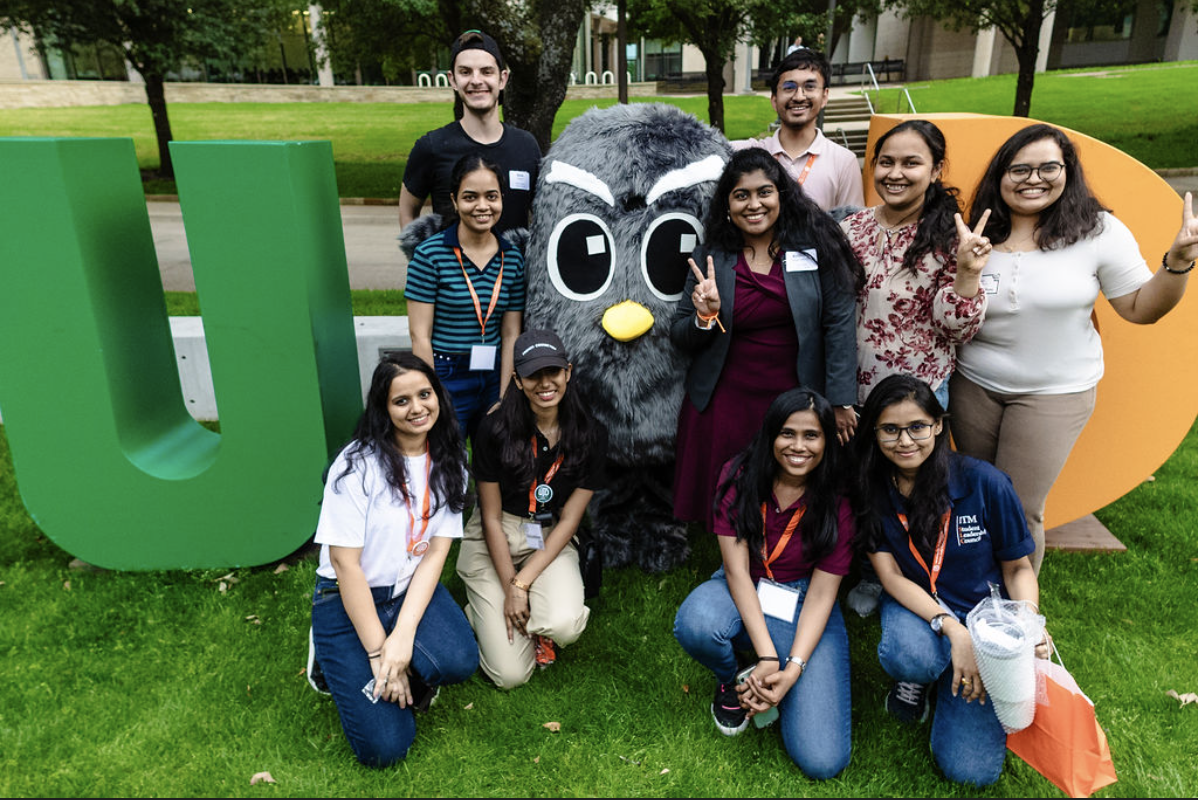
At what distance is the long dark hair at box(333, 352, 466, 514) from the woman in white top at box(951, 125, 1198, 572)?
1935 millimetres

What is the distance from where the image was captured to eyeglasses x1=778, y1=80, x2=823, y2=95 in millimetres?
3303

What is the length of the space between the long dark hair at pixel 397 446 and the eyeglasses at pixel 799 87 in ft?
6.44

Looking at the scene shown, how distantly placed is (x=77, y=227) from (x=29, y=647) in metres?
1.71

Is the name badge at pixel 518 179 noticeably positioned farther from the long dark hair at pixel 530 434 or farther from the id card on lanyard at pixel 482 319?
the long dark hair at pixel 530 434

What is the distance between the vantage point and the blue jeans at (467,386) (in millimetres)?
3248

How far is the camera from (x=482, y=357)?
128 inches

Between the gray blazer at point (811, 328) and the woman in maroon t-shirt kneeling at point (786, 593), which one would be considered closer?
the woman in maroon t-shirt kneeling at point (786, 593)

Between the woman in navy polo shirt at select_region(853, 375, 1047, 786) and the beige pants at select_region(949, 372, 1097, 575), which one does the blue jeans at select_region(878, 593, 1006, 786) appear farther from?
the beige pants at select_region(949, 372, 1097, 575)

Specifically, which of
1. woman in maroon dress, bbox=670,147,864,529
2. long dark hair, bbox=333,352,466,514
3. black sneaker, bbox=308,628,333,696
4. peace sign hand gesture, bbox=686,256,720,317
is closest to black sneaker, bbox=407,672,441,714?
black sneaker, bbox=308,628,333,696

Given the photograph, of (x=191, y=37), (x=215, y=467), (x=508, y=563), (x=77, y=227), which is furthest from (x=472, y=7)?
(x=191, y=37)

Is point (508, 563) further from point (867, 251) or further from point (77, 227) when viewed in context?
point (77, 227)

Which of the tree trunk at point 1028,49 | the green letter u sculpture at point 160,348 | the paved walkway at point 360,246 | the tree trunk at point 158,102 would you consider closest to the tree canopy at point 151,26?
the tree trunk at point 158,102

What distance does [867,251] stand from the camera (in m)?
2.88

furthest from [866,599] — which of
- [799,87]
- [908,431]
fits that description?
[799,87]
